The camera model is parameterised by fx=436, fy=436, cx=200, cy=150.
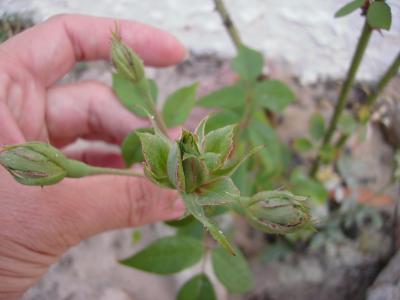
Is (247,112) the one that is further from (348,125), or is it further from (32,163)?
(32,163)

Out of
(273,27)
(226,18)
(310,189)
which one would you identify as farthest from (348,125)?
(273,27)

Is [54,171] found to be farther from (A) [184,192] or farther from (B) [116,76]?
(B) [116,76]

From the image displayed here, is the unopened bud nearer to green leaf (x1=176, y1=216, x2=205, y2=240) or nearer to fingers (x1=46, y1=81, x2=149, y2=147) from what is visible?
green leaf (x1=176, y1=216, x2=205, y2=240)

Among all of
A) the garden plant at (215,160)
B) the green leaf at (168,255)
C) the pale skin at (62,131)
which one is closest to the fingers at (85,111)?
the pale skin at (62,131)

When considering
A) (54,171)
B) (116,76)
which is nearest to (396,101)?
(116,76)

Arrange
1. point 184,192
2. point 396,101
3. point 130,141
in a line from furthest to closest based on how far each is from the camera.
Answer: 1. point 396,101
2. point 130,141
3. point 184,192

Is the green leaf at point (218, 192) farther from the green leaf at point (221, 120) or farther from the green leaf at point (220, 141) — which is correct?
the green leaf at point (221, 120)

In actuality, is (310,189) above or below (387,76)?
below
